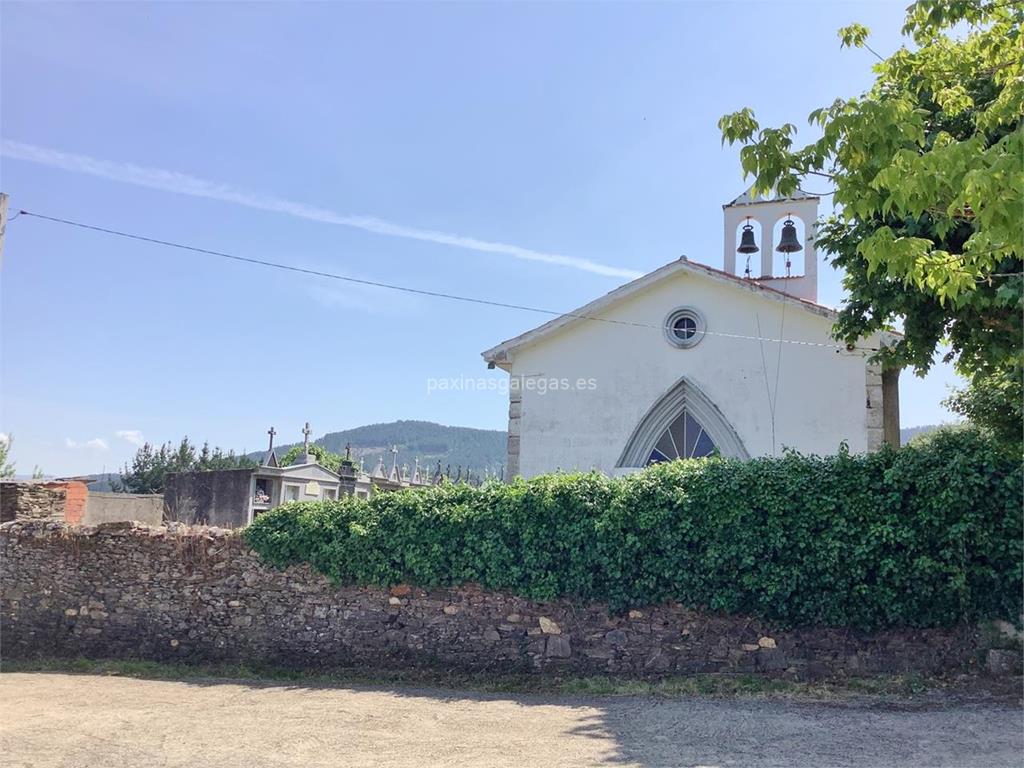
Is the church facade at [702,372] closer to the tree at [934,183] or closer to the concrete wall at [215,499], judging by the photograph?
the tree at [934,183]

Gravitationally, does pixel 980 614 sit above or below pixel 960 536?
below

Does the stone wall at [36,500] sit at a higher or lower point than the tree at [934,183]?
lower

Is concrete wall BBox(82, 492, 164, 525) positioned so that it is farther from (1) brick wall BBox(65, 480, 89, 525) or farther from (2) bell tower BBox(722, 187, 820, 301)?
(2) bell tower BBox(722, 187, 820, 301)

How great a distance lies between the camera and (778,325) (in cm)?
1498

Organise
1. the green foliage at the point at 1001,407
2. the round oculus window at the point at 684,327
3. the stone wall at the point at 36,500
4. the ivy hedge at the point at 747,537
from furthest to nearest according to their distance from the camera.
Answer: the round oculus window at the point at 684,327, the stone wall at the point at 36,500, the green foliage at the point at 1001,407, the ivy hedge at the point at 747,537

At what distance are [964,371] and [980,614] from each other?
2.85 m

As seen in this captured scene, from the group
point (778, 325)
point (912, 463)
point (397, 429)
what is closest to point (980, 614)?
point (912, 463)

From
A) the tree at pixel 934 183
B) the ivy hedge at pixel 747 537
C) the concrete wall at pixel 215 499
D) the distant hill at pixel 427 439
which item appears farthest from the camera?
the distant hill at pixel 427 439

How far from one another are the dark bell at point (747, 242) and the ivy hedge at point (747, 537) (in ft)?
26.6

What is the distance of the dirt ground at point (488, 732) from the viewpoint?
6652 mm

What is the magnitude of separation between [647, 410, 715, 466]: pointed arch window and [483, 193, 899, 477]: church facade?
2 centimetres

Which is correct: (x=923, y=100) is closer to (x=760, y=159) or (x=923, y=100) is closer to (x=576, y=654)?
(x=760, y=159)

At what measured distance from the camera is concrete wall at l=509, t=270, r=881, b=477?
47.0 ft

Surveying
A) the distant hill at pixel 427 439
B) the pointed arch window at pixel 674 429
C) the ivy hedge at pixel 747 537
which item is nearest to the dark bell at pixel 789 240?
the pointed arch window at pixel 674 429
